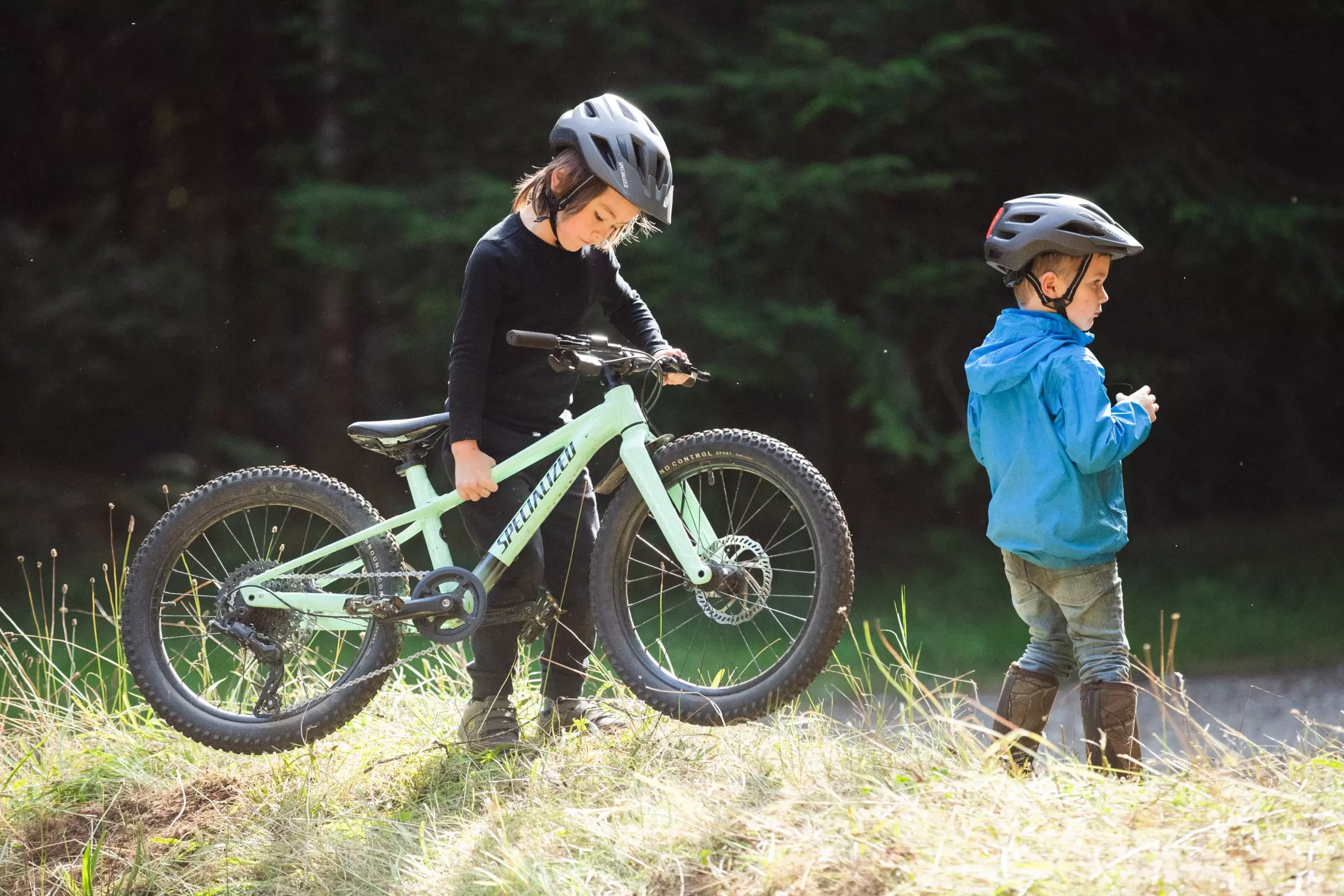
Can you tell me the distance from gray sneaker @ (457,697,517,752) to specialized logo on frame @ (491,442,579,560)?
1.64 ft

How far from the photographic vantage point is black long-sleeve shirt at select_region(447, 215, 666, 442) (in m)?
3.45

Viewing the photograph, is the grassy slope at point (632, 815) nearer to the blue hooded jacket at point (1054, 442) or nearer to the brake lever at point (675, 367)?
the blue hooded jacket at point (1054, 442)

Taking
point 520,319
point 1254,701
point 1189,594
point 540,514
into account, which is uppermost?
point 520,319

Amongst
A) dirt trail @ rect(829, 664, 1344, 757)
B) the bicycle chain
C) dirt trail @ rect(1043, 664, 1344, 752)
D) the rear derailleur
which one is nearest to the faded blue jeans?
the bicycle chain

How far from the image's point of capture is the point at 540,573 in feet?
11.9

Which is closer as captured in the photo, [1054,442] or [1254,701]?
[1054,442]

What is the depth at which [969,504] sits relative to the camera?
374 inches

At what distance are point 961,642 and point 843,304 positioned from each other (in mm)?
2356

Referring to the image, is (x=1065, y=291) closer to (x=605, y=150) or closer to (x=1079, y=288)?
(x=1079, y=288)

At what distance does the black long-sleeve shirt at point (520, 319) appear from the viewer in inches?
136

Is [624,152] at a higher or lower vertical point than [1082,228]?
higher

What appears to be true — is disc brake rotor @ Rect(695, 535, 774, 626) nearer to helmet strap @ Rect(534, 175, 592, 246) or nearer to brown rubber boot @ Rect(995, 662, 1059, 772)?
brown rubber boot @ Rect(995, 662, 1059, 772)

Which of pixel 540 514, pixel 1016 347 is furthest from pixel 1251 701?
pixel 540 514

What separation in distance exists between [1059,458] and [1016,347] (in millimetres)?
296
